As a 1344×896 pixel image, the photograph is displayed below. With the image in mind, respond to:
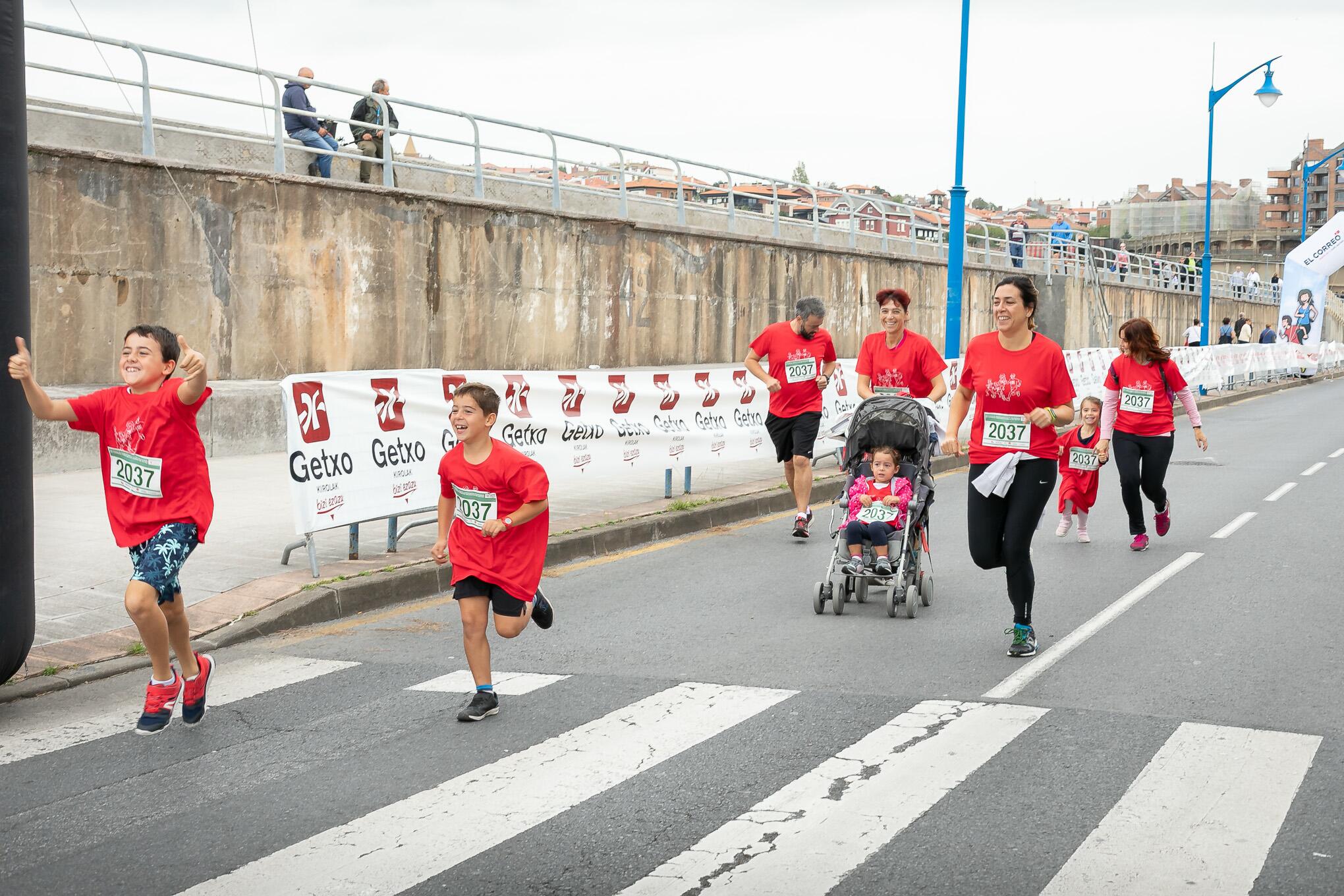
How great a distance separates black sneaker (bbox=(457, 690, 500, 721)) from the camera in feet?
19.7

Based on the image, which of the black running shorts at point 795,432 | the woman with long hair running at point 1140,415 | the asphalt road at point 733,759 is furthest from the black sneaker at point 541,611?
the woman with long hair running at point 1140,415

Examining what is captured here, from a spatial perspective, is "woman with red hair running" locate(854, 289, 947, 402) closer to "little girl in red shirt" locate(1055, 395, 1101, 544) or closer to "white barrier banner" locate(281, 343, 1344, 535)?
"little girl in red shirt" locate(1055, 395, 1101, 544)

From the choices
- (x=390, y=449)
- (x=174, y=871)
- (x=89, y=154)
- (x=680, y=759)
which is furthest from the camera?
(x=89, y=154)

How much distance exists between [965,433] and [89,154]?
12439 mm

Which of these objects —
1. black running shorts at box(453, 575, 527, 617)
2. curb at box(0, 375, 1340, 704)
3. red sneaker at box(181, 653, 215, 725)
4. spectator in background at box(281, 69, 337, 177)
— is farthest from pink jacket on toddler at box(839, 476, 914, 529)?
spectator in background at box(281, 69, 337, 177)

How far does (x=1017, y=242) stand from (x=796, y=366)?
2817 centimetres

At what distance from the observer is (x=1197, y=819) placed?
4.69 meters

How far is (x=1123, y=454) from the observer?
37.1 feet

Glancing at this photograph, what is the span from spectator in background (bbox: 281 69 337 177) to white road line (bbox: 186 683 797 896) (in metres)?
12.7

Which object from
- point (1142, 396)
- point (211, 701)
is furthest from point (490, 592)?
point (1142, 396)

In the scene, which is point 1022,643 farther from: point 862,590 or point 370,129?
point 370,129

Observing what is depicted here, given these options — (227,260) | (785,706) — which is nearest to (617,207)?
(227,260)

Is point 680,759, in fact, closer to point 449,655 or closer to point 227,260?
point 449,655

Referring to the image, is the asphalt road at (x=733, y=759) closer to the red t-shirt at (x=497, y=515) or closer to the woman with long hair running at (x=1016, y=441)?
the woman with long hair running at (x=1016, y=441)
